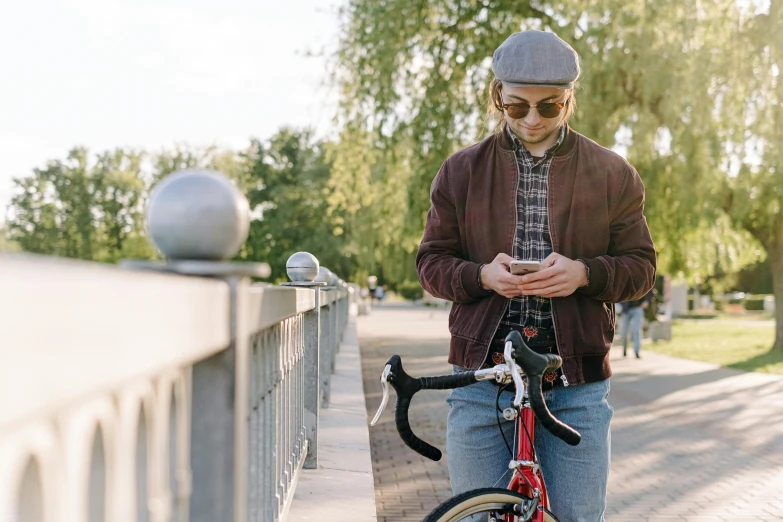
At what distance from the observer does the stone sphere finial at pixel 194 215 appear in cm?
154

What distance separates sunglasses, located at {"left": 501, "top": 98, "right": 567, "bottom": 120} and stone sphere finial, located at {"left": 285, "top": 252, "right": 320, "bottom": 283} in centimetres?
288

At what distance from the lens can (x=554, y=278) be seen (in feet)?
9.11

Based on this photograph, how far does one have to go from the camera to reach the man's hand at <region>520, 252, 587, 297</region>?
109 inches

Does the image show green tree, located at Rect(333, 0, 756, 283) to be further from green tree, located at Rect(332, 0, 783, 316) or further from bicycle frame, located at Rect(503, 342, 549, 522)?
bicycle frame, located at Rect(503, 342, 549, 522)

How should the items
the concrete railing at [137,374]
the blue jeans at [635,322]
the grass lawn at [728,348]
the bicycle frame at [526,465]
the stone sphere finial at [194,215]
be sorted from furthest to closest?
the blue jeans at [635,322] → the grass lawn at [728,348] → the bicycle frame at [526,465] → the stone sphere finial at [194,215] → the concrete railing at [137,374]

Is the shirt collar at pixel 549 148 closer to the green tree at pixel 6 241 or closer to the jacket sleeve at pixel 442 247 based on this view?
the jacket sleeve at pixel 442 247

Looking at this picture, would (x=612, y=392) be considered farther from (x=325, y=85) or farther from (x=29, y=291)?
(x=29, y=291)

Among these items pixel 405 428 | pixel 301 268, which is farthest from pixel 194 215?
pixel 301 268

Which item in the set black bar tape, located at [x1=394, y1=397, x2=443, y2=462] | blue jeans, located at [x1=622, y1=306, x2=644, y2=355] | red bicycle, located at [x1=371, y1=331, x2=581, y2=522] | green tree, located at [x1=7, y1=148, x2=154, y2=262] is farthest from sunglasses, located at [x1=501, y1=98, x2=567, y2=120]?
green tree, located at [x1=7, y1=148, x2=154, y2=262]

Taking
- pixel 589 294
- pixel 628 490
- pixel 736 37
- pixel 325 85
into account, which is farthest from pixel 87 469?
pixel 325 85

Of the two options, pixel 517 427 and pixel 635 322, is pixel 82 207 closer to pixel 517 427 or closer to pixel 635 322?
pixel 635 322

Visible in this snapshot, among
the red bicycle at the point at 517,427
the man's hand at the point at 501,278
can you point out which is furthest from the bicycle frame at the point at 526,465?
the man's hand at the point at 501,278

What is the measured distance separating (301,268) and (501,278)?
302cm

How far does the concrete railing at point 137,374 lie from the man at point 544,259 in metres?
0.85
